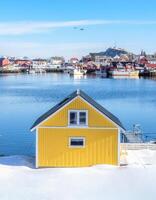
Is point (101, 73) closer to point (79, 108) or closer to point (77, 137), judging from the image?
point (79, 108)

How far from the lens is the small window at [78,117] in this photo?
20703 mm

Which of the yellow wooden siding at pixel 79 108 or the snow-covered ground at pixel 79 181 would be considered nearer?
the snow-covered ground at pixel 79 181

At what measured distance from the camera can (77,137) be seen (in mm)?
20688

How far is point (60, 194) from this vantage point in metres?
16.7

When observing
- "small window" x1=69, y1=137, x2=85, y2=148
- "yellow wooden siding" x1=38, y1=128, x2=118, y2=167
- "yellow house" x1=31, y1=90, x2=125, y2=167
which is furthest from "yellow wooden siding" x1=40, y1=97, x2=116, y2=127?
"small window" x1=69, y1=137, x2=85, y2=148

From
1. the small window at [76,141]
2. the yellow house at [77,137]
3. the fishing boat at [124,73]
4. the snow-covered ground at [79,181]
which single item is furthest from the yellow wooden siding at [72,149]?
the fishing boat at [124,73]

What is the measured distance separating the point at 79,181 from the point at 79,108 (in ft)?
11.4

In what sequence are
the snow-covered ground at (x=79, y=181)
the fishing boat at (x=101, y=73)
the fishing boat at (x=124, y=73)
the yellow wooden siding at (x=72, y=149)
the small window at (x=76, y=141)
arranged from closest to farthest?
the snow-covered ground at (x=79, y=181) → the yellow wooden siding at (x=72, y=149) → the small window at (x=76, y=141) → the fishing boat at (x=124, y=73) → the fishing boat at (x=101, y=73)

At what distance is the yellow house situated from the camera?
20547 millimetres

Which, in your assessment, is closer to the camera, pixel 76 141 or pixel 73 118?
pixel 76 141

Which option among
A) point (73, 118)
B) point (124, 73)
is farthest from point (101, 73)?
point (73, 118)

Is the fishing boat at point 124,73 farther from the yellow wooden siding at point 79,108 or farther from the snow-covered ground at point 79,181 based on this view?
the yellow wooden siding at point 79,108

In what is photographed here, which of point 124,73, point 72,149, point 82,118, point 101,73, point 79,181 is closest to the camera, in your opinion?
point 79,181

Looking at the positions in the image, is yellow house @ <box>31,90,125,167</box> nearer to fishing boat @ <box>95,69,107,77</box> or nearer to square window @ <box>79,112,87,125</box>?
square window @ <box>79,112,87,125</box>
